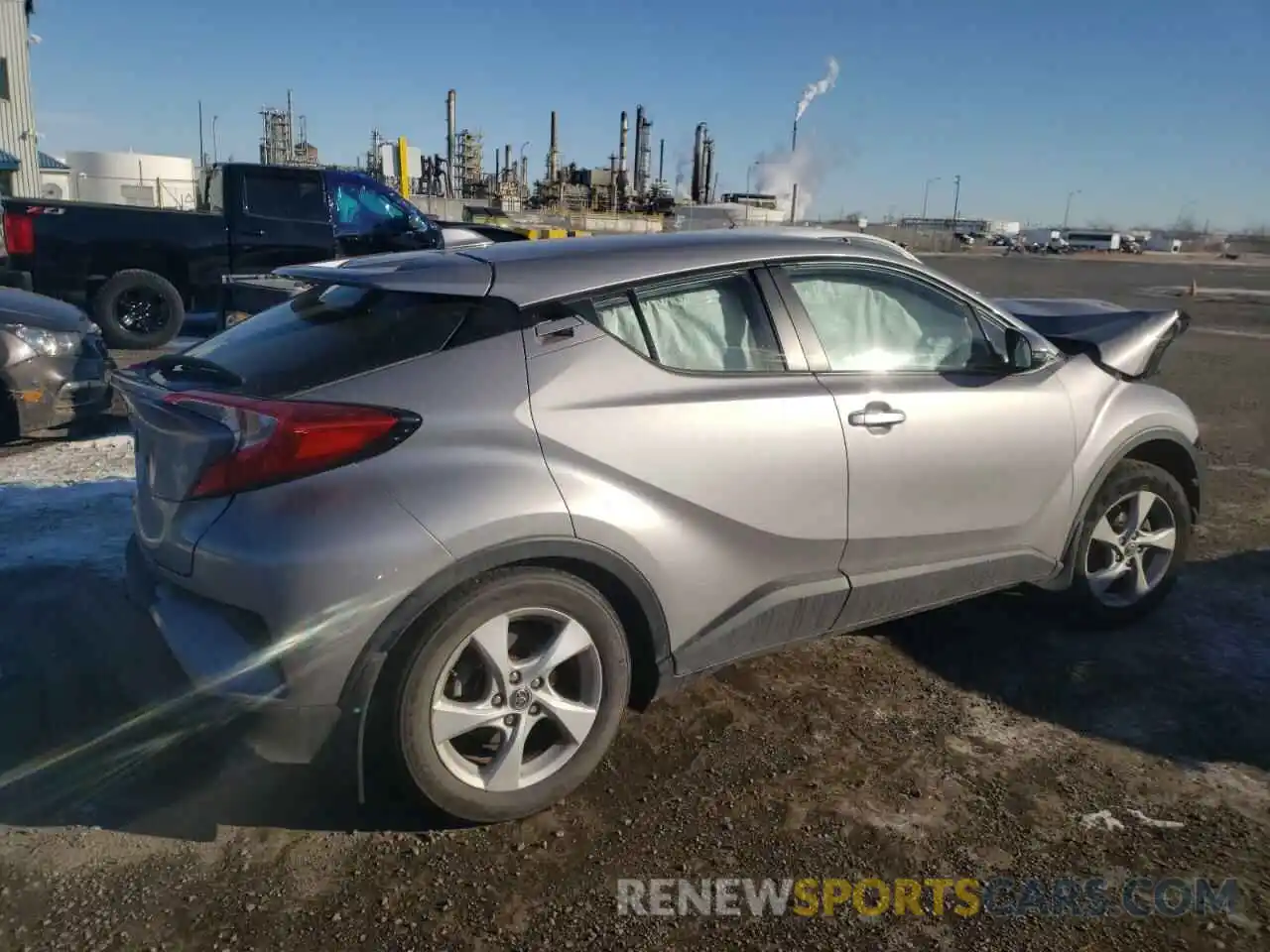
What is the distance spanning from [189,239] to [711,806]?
31.9ft

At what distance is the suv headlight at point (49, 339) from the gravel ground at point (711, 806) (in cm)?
255

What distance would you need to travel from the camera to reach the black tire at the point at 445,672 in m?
2.49

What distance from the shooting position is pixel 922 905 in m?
2.48

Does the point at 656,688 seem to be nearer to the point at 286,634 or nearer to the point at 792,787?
the point at 792,787

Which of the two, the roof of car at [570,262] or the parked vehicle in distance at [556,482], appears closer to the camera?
the parked vehicle in distance at [556,482]

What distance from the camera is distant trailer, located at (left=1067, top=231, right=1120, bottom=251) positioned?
103812mm

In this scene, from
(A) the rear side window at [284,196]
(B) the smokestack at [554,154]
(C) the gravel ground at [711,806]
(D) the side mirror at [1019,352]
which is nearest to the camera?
(C) the gravel ground at [711,806]

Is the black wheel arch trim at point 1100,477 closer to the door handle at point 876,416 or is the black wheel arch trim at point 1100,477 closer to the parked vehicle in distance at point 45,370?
the door handle at point 876,416

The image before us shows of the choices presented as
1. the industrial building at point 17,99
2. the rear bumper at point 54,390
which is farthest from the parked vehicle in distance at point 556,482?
the industrial building at point 17,99

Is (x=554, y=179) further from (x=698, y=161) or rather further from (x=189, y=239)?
(x=189, y=239)

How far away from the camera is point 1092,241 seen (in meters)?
108

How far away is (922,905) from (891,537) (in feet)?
4.00

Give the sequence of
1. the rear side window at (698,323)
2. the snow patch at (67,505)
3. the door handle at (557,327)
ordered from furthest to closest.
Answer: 1. the snow patch at (67,505)
2. the rear side window at (698,323)
3. the door handle at (557,327)

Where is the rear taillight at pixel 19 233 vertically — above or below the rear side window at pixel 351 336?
above
